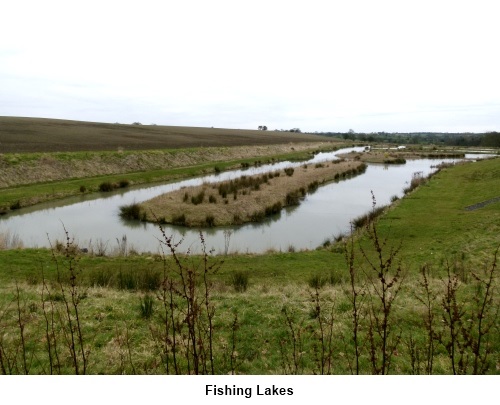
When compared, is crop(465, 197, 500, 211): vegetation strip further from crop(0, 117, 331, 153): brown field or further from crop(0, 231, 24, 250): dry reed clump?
crop(0, 117, 331, 153): brown field

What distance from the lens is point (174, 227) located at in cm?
1916

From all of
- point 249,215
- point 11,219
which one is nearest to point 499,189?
point 249,215

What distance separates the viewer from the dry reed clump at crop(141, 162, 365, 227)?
65.0 feet

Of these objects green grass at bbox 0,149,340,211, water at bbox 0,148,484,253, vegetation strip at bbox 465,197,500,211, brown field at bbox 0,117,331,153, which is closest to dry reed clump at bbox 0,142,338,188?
green grass at bbox 0,149,340,211

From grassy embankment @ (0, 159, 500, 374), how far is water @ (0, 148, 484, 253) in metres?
Answer: 2.56

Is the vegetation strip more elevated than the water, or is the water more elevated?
the vegetation strip

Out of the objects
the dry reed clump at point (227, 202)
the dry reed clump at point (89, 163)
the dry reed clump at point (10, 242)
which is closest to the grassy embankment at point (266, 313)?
the dry reed clump at point (10, 242)

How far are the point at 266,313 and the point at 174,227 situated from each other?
12.9 m

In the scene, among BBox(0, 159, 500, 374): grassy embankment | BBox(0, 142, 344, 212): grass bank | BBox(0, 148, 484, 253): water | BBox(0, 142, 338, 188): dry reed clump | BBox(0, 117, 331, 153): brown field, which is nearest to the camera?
BBox(0, 159, 500, 374): grassy embankment

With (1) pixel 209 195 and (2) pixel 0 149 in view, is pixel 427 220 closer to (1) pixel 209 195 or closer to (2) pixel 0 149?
(1) pixel 209 195

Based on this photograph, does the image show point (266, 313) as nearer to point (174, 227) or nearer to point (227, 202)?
point (174, 227)

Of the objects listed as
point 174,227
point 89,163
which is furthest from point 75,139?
point 174,227

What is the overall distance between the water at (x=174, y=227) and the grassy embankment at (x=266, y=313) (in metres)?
2.56

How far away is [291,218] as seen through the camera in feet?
68.9
